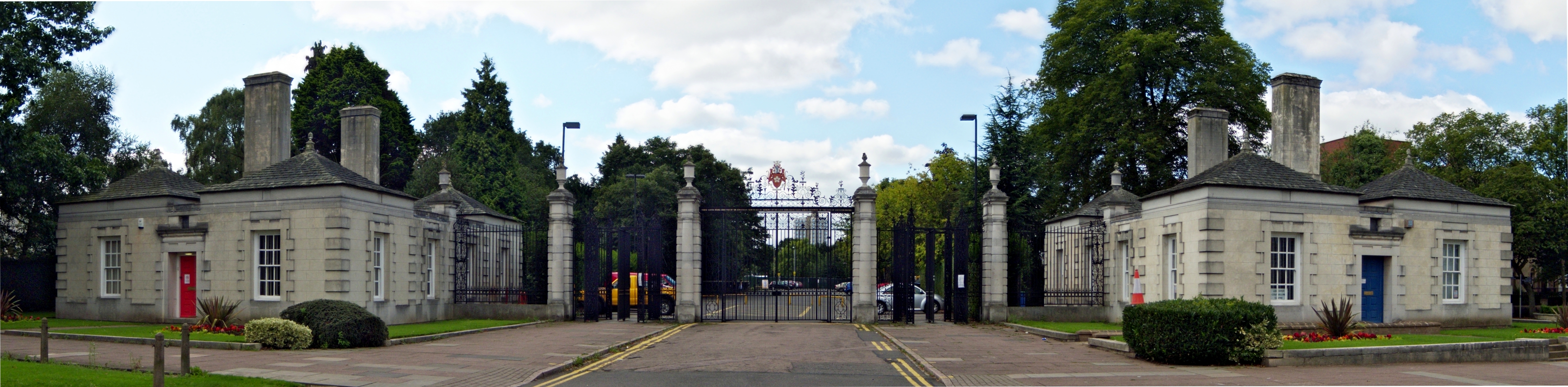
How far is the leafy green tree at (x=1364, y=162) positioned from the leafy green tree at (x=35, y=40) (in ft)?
134

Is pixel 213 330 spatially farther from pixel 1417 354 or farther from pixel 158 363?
pixel 1417 354

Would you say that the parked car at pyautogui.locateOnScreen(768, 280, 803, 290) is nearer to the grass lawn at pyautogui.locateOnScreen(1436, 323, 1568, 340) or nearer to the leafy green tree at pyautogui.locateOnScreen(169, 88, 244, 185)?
Result: the grass lawn at pyautogui.locateOnScreen(1436, 323, 1568, 340)

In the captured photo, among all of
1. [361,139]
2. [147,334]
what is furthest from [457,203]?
[147,334]

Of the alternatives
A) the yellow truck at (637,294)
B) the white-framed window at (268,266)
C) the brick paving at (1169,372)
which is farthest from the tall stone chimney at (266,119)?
the brick paving at (1169,372)

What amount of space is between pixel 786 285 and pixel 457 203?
→ 9.80m

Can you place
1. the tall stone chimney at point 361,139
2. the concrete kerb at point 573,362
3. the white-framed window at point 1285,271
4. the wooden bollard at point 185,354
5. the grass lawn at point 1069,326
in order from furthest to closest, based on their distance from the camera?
1. the tall stone chimney at point 361,139
2. the grass lawn at point 1069,326
3. the white-framed window at point 1285,271
4. the concrete kerb at point 573,362
5. the wooden bollard at point 185,354

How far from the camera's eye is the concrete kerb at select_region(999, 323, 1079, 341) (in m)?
21.0

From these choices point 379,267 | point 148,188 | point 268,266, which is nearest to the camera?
point 268,266

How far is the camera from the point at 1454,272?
24.8 metres

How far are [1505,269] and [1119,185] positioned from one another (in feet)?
30.3

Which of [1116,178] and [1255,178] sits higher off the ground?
[1116,178]

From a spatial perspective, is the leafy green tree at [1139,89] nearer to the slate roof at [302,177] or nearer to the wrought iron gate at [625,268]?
the wrought iron gate at [625,268]

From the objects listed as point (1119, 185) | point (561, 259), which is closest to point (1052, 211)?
point (1119, 185)

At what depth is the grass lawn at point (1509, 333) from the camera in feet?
62.0
